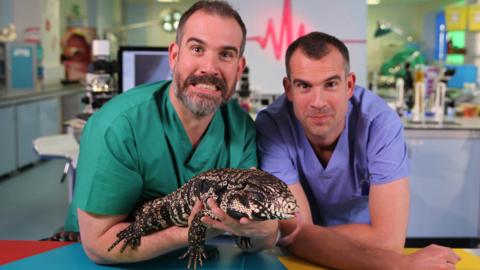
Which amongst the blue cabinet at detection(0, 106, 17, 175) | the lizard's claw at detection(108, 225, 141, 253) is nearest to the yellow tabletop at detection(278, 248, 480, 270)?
the lizard's claw at detection(108, 225, 141, 253)

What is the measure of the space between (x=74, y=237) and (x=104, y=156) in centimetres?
46

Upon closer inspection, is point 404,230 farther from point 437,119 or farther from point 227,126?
point 437,119

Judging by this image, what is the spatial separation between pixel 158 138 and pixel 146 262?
13.3 inches

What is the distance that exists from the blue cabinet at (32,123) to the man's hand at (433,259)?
5.66 m

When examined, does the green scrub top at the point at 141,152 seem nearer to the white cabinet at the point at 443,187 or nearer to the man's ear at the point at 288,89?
the man's ear at the point at 288,89

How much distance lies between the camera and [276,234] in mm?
1523

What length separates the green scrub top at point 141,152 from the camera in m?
1.44

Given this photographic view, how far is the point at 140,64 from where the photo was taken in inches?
146

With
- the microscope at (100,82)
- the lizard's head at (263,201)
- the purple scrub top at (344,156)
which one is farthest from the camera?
the microscope at (100,82)

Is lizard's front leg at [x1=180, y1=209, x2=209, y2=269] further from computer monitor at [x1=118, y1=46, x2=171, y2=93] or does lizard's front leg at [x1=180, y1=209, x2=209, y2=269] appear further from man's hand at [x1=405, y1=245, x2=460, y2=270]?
computer monitor at [x1=118, y1=46, x2=171, y2=93]

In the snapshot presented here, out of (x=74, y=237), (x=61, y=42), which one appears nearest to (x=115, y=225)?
(x=74, y=237)

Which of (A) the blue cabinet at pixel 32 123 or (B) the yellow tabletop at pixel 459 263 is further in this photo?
(A) the blue cabinet at pixel 32 123

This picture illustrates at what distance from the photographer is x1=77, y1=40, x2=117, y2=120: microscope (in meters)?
3.60

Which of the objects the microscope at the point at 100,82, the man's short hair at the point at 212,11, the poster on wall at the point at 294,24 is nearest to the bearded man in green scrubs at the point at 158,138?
the man's short hair at the point at 212,11
